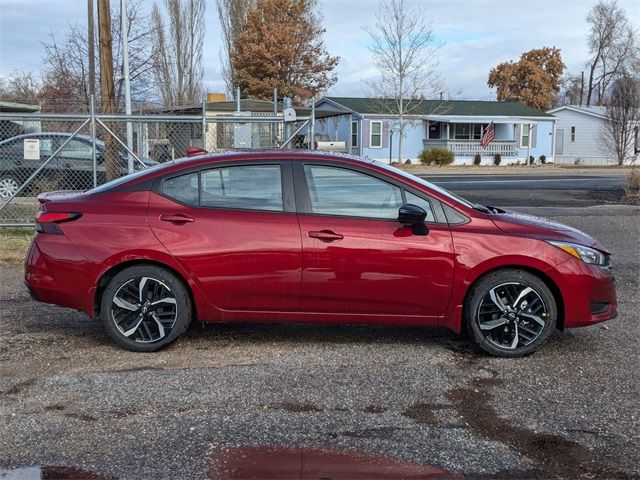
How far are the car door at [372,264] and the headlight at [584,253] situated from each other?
0.89 meters

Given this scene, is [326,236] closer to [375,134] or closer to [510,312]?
[510,312]

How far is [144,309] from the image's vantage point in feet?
16.9

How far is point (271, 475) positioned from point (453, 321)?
7.49 ft

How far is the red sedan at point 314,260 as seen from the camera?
5.03 meters

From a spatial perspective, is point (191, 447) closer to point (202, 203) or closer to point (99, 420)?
point (99, 420)

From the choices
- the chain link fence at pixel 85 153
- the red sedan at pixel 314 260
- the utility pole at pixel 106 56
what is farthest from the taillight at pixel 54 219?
the utility pole at pixel 106 56

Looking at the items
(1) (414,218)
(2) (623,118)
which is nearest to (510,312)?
(1) (414,218)

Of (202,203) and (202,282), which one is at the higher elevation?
(202,203)

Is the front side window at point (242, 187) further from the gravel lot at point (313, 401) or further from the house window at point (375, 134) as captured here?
→ the house window at point (375, 134)

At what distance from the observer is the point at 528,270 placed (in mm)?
5098

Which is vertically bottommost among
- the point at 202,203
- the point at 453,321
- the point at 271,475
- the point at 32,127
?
the point at 271,475

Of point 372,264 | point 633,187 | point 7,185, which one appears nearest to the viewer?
point 372,264

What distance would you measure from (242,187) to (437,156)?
35348 mm

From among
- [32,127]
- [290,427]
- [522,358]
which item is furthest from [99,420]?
[32,127]
